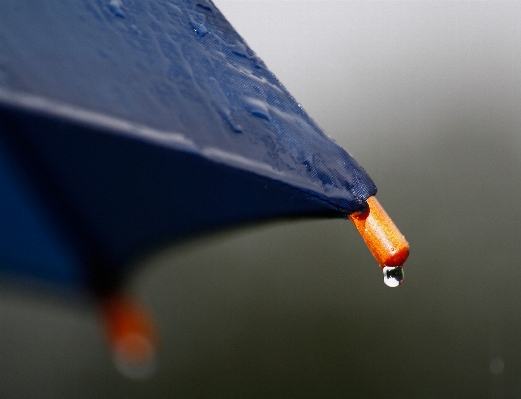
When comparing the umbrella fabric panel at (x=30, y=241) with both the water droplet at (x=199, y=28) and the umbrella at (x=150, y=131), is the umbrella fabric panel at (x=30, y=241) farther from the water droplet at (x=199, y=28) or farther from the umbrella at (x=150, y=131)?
the water droplet at (x=199, y=28)

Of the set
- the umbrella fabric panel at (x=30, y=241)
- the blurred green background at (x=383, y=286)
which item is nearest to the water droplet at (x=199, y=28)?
the umbrella fabric panel at (x=30, y=241)

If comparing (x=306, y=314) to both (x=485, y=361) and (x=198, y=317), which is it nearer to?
(x=198, y=317)

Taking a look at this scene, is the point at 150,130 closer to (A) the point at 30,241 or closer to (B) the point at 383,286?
(A) the point at 30,241

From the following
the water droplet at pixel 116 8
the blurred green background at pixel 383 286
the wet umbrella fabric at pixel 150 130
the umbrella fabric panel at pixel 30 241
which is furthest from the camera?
the blurred green background at pixel 383 286

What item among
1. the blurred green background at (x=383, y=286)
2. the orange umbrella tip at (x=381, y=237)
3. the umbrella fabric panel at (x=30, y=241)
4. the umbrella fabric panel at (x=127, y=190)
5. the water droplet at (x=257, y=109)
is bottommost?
the blurred green background at (x=383, y=286)

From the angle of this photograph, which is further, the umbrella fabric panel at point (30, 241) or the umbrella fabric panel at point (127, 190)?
the umbrella fabric panel at point (30, 241)

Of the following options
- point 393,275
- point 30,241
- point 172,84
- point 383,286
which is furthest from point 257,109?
point 383,286

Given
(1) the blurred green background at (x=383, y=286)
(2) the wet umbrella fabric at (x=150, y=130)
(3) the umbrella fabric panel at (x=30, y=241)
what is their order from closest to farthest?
(2) the wet umbrella fabric at (x=150, y=130) < (3) the umbrella fabric panel at (x=30, y=241) < (1) the blurred green background at (x=383, y=286)

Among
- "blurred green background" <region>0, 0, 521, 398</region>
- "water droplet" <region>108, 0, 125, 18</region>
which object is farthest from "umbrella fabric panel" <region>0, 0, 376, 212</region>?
"blurred green background" <region>0, 0, 521, 398</region>
